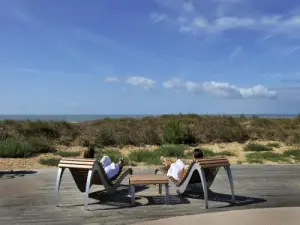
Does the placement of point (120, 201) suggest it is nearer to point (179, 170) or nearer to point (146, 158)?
point (179, 170)

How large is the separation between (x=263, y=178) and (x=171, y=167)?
8.19 ft

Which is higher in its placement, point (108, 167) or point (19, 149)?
point (108, 167)

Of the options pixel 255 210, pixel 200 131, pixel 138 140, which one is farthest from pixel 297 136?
pixel 255 210

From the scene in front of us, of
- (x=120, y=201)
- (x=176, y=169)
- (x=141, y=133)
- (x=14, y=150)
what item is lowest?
(x=120, y=201)

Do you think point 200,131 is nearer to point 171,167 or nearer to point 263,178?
point 263,178

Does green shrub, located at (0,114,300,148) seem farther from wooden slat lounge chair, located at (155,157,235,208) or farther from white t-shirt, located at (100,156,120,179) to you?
wooden slat lounge chair, located at (155,157,235,208)

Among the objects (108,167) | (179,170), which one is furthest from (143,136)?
(179,170)

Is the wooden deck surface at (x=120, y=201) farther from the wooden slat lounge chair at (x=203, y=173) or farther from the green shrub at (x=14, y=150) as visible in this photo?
the green shrub at (x=14, y=150)

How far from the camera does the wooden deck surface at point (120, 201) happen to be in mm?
5230

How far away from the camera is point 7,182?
301 inches

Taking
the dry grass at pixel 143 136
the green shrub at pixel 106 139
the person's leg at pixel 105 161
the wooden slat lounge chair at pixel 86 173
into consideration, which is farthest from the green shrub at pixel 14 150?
the wooden slat lounge chair at pixel 86 173

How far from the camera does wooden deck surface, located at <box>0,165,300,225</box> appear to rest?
523 centimetres

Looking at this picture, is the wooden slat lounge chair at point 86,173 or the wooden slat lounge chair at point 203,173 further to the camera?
the wooden slat lounge chair at point 203,173

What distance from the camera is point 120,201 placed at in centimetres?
621
